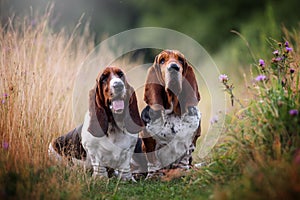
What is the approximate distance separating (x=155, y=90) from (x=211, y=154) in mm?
980

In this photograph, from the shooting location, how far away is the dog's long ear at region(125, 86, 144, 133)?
215 inches

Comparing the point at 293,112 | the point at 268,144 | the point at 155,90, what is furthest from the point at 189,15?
the point at 293,112

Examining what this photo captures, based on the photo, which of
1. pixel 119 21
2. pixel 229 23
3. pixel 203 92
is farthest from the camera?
pixel 119 21

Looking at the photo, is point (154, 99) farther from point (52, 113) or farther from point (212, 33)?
point (212, 33)

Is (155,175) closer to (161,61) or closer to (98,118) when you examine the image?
(98,118)

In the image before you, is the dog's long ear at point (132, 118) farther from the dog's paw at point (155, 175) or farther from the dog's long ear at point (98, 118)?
the dog's paw at point (155, 175)

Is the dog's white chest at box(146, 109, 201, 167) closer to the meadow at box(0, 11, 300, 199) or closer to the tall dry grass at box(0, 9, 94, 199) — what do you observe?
Answer: the meadow at box(0, 11, 300, 199)

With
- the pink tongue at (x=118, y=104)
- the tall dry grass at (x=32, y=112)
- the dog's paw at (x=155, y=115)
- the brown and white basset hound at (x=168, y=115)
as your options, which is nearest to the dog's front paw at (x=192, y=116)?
the brown and white basset hound at (x=168, y=115)

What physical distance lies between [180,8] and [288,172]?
18563 mm

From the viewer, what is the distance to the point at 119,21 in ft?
76.1

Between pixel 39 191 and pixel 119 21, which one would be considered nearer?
pixel 39 191

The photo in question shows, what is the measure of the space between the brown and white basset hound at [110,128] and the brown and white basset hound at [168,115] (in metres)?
0.18

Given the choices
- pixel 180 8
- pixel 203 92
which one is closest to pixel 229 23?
pixel 180 8

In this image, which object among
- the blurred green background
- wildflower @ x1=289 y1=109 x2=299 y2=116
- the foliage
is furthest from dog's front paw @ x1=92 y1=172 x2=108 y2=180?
the blurred green background
